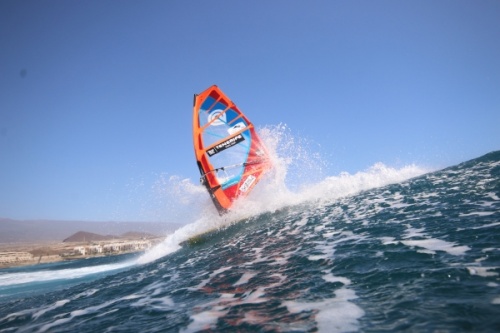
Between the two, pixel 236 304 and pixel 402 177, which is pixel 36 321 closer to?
pixel 236 304

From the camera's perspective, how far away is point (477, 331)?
2.60m

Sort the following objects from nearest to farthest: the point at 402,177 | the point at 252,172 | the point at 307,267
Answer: the point at 307,267, the point at 252,172, the point at 402,177

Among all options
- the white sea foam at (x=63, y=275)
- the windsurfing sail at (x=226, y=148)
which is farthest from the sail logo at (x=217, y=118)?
the white sea foam at (x=63, y=275)

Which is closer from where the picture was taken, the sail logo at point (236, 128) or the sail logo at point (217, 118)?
the sail logo at point (217, 118)

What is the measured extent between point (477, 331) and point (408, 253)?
9.52 ft

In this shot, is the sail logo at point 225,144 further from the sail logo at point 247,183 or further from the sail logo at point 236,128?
the sail logo at point 247,183

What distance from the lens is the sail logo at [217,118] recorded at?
17.2 meters

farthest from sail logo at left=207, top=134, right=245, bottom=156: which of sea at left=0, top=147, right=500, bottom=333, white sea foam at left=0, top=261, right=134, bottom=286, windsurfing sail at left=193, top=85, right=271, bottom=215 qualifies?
white sea foam at left=0, top=261, right=134, bottom=286

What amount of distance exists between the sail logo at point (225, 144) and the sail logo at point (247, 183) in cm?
228

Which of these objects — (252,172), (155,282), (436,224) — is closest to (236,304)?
(155,282)

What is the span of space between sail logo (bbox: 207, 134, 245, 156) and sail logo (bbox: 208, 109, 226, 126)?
1.26 m

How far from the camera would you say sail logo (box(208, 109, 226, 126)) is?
1724cm

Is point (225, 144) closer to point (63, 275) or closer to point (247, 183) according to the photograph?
point (247, 183)

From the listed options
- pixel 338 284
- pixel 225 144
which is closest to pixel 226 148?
pixel 225 144
